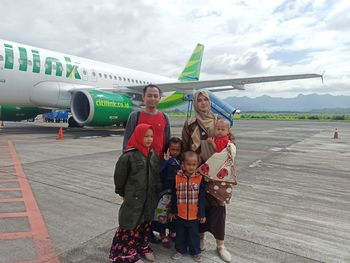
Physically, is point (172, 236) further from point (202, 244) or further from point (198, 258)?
point (198, 258)

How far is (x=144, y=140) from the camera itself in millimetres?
2609

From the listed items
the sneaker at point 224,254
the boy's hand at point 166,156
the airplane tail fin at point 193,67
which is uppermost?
the airplane tail fin at point 193,67

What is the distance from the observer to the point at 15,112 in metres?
16.0

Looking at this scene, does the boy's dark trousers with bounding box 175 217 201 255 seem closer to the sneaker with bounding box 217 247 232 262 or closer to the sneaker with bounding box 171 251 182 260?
the sneaker with bounding box 171 251 182 260

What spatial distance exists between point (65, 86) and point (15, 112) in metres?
3.99

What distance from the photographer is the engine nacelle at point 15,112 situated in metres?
15.6

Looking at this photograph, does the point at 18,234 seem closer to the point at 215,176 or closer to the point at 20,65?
the point at 215,176

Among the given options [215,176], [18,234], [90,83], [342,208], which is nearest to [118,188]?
[215,176]

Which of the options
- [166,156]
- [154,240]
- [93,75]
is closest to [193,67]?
[93,75]

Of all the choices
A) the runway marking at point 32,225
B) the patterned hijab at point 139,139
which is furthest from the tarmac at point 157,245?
the patterned hijab at point 139,139

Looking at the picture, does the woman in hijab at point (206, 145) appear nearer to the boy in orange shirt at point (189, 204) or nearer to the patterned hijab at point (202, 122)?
the patterned hijab at point (202, 122)

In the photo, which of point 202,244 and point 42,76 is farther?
point 42,76

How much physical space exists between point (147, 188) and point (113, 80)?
1537 cm

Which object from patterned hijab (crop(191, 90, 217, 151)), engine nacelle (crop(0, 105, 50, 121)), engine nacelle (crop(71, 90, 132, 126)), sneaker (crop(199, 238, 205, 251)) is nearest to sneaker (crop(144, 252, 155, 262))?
sneaker (crop(199, 238, 205, 251))
